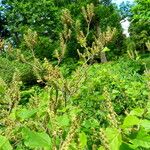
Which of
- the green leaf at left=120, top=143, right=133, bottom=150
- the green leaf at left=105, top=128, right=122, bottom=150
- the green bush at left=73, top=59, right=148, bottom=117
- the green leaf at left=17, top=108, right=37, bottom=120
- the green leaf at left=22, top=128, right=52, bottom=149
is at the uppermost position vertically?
the green leaf at left=17, top=108, right=37, bottom=120

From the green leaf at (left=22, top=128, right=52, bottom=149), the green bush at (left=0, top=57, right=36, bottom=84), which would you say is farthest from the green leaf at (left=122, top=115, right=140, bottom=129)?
the green bush at (left=0, top=57, right=36, bottom=84)

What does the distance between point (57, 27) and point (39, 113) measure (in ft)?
148

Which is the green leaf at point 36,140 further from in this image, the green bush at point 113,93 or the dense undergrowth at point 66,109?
the green bush at point 113,93

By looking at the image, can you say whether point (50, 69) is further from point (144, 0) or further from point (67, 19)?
point (144, 0)

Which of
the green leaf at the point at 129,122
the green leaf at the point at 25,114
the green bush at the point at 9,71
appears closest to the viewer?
the green leaf at the point at 129,122

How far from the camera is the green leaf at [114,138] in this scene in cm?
158

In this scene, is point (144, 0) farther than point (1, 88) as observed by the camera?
Yes

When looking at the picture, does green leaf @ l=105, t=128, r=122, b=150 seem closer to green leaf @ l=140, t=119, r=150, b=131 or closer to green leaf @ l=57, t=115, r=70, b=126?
green leaf @ l=140, t=119, r=150, b=131

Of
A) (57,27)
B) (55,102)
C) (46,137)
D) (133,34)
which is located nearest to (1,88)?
(55,102)

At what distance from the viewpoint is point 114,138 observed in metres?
1.61

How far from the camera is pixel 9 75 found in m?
21.1

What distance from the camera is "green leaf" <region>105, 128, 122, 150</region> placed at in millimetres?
1576

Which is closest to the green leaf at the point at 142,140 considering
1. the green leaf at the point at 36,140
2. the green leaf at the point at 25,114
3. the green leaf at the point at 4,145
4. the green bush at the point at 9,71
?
the green leaf at the point at 36,140

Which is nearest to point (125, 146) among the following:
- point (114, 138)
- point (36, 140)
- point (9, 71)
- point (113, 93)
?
point (114, 138)
